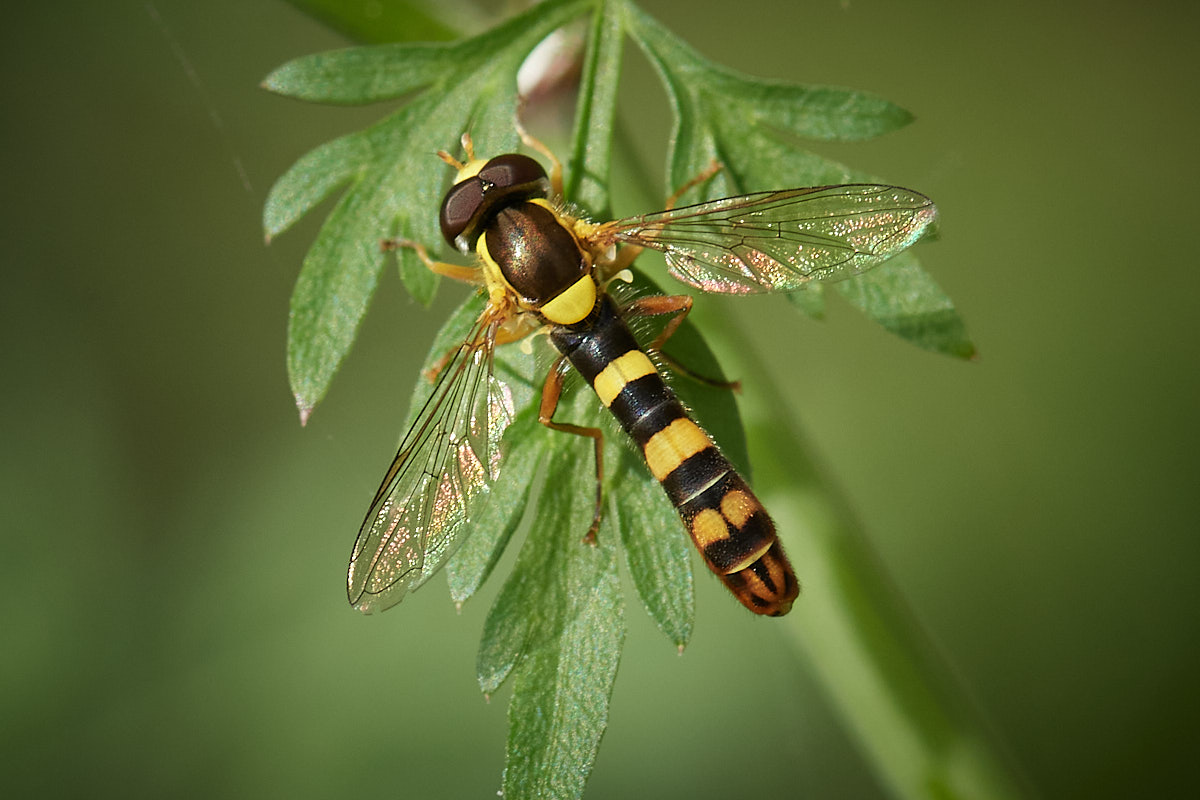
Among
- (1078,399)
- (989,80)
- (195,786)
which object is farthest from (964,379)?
(195,786)

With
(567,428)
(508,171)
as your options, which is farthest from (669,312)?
(508,171)

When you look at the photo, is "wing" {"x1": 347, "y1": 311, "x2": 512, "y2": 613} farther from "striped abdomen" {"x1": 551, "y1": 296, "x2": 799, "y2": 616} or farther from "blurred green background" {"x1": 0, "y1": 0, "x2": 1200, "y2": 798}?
"blurred green background" {"x1": 0, "y1": 0, "x2": 1200, "y2": 798}

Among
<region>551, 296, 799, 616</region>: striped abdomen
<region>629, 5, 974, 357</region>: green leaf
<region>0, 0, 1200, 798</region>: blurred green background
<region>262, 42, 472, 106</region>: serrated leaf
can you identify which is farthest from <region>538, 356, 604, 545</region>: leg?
<region>0, 0, 1200, 798</region>: blurred green background

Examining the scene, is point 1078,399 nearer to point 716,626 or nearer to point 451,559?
point 716,626

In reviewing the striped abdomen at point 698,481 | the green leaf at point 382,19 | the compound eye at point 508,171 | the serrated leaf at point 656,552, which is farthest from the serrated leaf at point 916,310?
the green leaf at point 382,19

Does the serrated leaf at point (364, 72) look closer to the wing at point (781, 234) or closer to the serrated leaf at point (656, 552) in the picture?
the wing at point (781, 234)

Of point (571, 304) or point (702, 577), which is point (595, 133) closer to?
point (571, 304)
